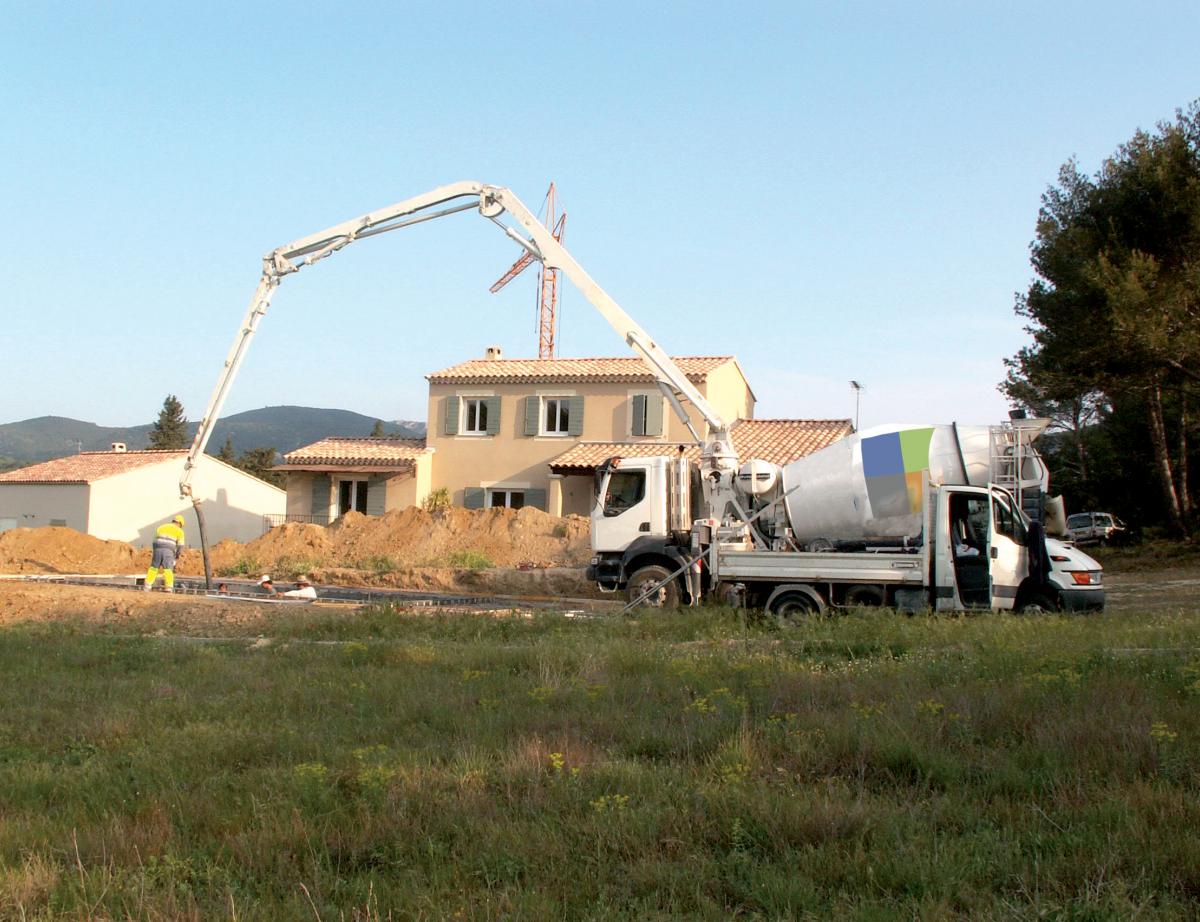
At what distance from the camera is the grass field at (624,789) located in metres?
4.81

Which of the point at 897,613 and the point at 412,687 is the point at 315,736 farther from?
the point at 897,613

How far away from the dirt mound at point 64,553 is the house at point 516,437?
590 cm

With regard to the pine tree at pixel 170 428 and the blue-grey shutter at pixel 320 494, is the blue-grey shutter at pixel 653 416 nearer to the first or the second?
the blue-grey shutter at pixel 320 494

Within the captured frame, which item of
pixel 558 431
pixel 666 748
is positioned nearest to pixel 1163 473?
pixel 558 431

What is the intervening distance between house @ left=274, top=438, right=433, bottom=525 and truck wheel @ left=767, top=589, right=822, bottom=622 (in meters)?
25.2

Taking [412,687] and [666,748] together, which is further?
[412,687]

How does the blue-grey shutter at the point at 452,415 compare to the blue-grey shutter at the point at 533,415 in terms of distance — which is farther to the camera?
the blue-grey shutter at the point at 452,415

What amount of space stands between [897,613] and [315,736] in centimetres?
931

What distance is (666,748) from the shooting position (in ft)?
24.0

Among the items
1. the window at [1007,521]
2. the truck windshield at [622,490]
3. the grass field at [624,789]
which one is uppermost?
the truck windshield at [622,490]

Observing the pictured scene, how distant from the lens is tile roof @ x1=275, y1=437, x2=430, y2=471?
129 feet

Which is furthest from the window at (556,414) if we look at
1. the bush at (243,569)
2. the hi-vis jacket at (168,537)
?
the hi-vis jacket at (168,537)

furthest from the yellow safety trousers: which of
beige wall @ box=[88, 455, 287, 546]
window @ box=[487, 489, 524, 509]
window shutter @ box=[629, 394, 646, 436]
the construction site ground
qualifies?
beige wall @ box=[88, 455, 287, 546]

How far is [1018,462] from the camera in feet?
53.1
